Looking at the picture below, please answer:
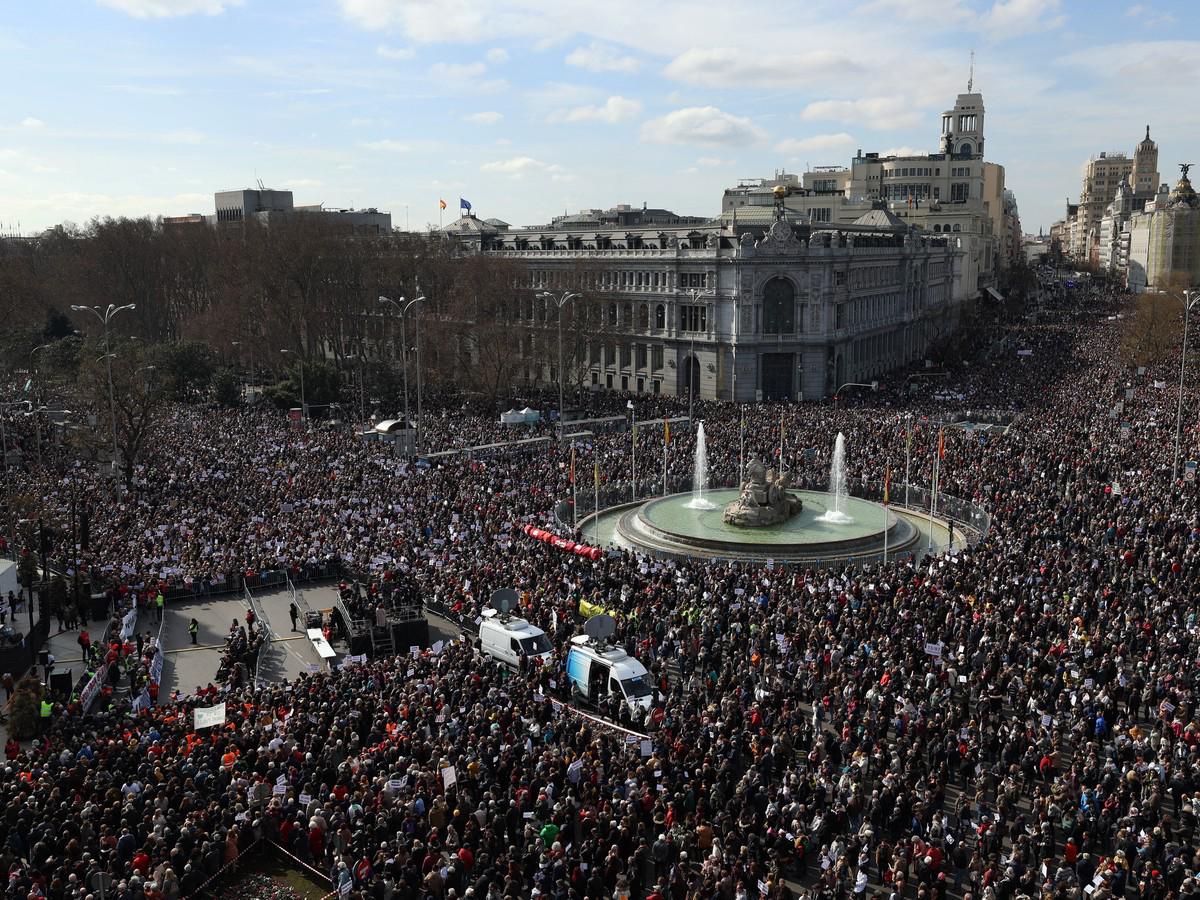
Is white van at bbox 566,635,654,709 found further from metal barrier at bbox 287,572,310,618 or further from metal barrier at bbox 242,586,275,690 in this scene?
metal barrier at bbox 287,572,310,618

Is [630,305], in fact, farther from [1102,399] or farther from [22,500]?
[22,500]

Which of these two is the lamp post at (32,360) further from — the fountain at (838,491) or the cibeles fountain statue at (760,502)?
the cibeles fountain statue at (760,502)

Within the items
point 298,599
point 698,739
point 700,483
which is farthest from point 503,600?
point 700,483

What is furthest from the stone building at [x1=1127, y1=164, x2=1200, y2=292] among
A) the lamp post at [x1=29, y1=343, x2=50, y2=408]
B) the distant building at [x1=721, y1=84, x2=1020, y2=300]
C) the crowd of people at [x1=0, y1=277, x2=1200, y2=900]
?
the crowd of people at [x1=0, y1=277, x2=1200, y2=900]

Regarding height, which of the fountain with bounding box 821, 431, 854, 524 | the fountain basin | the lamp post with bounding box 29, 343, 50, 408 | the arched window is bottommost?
the fountain basin

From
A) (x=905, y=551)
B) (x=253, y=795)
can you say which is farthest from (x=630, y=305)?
(x=253, y=795)

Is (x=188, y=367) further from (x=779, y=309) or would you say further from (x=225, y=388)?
(x=779, y=309)

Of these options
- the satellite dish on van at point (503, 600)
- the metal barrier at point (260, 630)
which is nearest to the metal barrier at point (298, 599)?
the metal barrier at point (260, 630)
